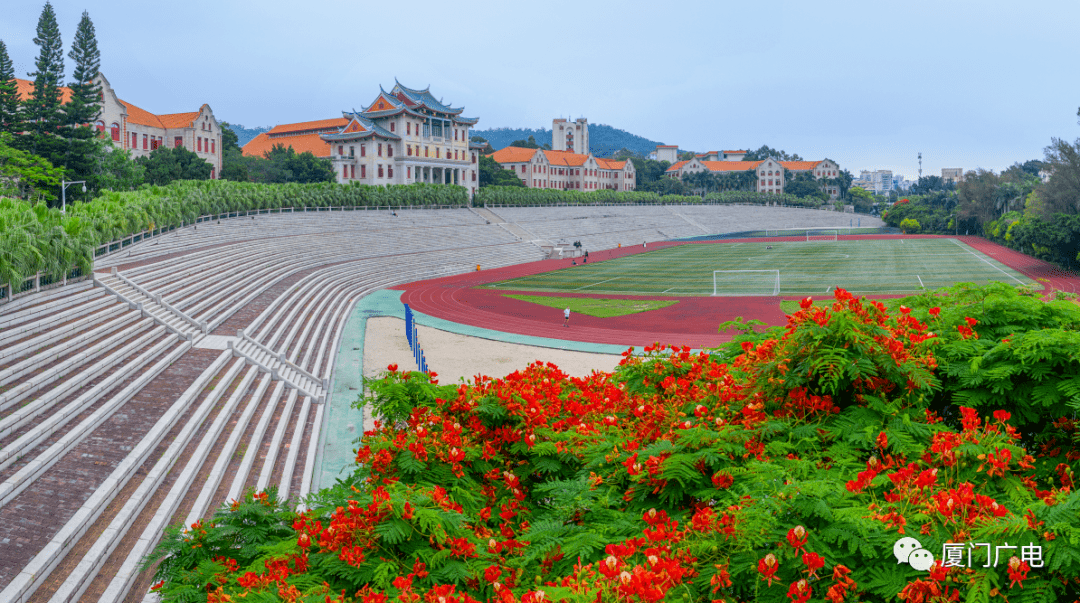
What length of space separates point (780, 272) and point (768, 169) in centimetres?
12400

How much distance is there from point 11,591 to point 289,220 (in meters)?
52.3

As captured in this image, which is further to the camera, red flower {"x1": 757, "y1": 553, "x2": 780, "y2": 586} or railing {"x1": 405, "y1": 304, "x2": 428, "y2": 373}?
railing {"x1": 405, "y1": 304, "x2": 428, "y2": 373}

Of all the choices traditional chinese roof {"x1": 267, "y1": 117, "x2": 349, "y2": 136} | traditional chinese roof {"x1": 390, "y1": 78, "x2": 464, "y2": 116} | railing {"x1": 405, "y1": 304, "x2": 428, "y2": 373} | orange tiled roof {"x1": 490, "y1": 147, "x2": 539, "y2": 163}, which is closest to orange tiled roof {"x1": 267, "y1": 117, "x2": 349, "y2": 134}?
traditional chinese roof {"x1": 267, "y1": 117, "x2": 349, "y2": 136}

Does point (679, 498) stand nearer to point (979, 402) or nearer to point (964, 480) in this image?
point (964, 480)

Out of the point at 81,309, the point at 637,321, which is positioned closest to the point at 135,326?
the point at 81,309

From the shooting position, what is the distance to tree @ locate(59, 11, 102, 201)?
55656 millimetres

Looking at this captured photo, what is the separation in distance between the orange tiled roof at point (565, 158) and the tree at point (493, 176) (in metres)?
22.6

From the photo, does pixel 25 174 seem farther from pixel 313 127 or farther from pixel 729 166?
pixel 729 166

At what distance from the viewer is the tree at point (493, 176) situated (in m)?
119

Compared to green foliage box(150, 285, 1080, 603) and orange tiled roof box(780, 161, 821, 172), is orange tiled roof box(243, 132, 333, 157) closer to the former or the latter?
green foliage box(150, 285, 1080, 603)

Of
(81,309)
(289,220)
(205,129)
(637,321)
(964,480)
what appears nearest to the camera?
(964,480)

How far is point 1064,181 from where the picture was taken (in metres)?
59.8

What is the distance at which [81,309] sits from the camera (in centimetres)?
1911

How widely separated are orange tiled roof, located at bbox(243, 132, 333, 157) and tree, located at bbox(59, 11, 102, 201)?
1551 inches
